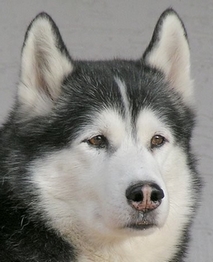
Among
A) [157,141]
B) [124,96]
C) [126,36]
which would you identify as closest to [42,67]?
[124,96]

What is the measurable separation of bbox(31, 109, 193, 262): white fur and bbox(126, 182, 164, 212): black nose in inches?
1.2

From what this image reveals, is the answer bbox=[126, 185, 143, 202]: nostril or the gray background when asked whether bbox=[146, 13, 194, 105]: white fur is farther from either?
the gray background

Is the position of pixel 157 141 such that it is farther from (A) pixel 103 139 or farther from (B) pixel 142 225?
(B) pixel 142 225

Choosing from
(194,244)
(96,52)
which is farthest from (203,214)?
(96,52)

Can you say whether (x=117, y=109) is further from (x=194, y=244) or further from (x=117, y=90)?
(x=194, y=244)

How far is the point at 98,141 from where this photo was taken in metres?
3.86

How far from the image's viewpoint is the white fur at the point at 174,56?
13.8 feet

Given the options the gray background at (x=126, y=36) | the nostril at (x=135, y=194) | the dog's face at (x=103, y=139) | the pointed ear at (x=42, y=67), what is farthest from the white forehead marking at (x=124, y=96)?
the gray background at (x=126, y=36)

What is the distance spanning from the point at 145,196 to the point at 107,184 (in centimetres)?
20

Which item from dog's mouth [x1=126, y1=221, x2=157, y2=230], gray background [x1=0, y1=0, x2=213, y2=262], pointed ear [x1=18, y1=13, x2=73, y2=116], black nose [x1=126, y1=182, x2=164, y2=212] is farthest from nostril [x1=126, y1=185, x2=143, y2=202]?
gray background [x1=0, y1=0, x2=213, y2=262]

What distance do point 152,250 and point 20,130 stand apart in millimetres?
886

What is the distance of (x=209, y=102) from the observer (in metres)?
5.93

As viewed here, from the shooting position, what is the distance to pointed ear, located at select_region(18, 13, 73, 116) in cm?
394

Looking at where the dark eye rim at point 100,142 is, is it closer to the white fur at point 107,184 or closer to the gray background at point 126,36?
the white fur at point 107,184
